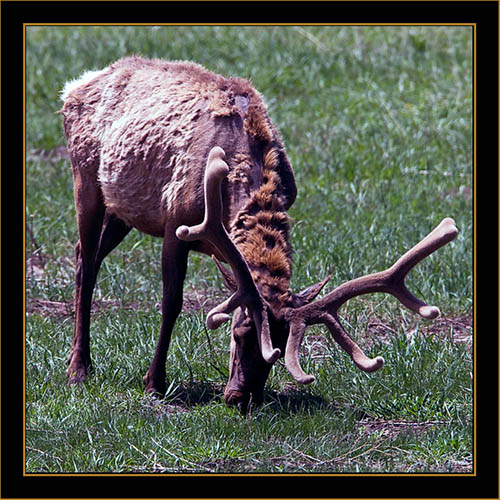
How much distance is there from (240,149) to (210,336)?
4.69ft

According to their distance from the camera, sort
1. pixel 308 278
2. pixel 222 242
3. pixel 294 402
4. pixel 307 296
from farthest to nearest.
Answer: pixel 308 278 → pixel 294 402 → pixel 307 296 → pixel 222 242

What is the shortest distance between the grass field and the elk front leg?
5.5 inches

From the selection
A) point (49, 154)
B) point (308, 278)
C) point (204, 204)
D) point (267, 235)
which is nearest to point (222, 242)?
point (267, 235)

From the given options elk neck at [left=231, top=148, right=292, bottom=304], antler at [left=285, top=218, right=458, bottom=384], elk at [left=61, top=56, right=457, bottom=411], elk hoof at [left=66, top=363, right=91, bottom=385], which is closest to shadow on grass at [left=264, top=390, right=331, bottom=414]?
elk at [left=61, top=56, right=457, bottom=411]

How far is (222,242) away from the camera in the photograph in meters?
5.52

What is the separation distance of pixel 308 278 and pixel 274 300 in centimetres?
223

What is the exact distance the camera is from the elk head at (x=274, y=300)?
537cm

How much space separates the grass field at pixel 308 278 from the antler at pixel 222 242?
644 mm

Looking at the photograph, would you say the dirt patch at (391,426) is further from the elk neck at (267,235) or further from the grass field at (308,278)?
the elk neck at (267,235)

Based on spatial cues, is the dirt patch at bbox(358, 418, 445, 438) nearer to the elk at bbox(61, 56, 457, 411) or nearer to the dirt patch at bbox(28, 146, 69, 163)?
the elk at bbox(61, 56, 457, 411)

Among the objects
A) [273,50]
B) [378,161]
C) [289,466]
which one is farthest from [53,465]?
Result: [273,50]

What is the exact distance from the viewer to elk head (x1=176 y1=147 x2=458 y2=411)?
537 cm

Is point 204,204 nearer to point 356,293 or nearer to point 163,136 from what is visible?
point 163,136

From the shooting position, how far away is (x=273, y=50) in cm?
1309
